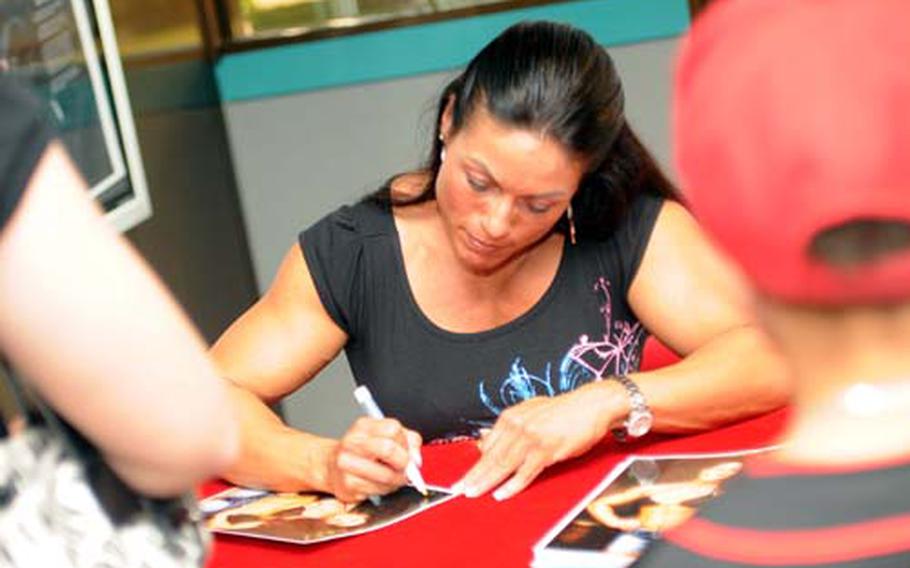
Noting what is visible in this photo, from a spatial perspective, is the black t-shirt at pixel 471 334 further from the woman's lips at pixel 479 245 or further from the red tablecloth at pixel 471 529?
the red tablecloth at pixel 471 529

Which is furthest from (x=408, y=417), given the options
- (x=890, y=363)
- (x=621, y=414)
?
(x=890, y=363)

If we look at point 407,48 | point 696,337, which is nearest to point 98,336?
point 696,337

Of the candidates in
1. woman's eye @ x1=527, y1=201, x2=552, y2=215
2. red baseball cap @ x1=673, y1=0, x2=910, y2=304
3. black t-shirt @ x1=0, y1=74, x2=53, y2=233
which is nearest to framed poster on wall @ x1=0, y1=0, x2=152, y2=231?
woman's eye @ x1=527, y1=201, x2=552, y2=215

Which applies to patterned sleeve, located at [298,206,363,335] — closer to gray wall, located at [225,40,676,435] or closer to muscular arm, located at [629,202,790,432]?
muscular arm, located at [629,202,790,432]

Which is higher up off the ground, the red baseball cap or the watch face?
the red baseball cap

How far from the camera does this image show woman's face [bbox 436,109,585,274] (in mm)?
2068

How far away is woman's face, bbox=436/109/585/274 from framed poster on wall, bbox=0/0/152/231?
0.91 m

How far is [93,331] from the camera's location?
908 mm

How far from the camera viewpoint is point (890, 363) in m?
0.86

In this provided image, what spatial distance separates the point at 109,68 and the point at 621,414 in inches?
63.5

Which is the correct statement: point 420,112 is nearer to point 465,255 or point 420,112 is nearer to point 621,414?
point 465,255

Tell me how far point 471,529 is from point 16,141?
97 cm

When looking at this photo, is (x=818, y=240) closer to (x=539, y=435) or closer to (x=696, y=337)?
(x=539, y=435)

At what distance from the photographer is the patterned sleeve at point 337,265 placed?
2258mm
